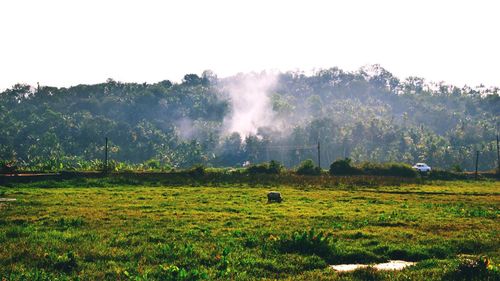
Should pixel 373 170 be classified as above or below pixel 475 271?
above

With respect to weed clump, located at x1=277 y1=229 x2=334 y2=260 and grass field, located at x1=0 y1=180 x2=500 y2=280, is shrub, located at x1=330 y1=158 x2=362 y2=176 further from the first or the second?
weed clump, located at x1=277 y1=229 x2=334 y2=260

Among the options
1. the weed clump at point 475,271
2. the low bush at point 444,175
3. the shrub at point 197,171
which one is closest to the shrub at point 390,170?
the low bush at point 444,175

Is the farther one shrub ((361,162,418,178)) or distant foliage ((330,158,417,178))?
shrub ((361,162,418,178))

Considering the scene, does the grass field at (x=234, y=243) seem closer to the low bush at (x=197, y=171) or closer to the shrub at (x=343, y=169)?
the low bush at (x=197, y=171)

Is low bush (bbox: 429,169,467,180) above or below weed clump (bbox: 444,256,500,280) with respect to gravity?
below

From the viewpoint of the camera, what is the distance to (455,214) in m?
30.1

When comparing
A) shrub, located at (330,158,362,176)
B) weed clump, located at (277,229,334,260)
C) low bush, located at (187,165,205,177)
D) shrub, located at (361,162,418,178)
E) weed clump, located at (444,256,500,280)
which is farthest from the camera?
shrub, located at (361,162,418,178)

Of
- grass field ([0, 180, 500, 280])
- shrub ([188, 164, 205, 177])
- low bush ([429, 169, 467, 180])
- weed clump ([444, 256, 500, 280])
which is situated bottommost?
low bush ([429, 169, 467, 180])


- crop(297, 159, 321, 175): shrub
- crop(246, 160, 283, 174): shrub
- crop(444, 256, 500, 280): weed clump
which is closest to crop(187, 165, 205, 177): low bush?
crop(246, 160, 283, 174): shrub

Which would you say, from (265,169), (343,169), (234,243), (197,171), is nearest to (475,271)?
(234,243)

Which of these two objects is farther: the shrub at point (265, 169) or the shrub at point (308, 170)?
the shrub at point (308, 170)

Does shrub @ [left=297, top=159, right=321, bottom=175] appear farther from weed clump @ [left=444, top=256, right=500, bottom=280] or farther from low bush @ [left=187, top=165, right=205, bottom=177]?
weed clump @ [left=444, top=256, right=500, bottom=280]

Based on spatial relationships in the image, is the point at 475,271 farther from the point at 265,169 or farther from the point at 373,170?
the point at 373,170

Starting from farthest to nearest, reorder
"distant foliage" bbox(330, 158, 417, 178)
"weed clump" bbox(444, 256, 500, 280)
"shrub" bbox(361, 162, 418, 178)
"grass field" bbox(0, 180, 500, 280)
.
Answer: "shrub" bbox(361, 162, 418, 178)
"distant foliage" bbox(330, 158, 417, 178)
"grass field" bbox(0, 180, 500, 280)
"weed clump" bbox(444, 256, 500, 280)
